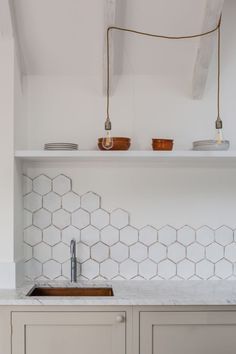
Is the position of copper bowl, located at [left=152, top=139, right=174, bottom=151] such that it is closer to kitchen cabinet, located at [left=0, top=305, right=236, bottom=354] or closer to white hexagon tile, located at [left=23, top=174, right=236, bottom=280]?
white hexagon tile, located at [left=23, top=174, right=236, bottom=280]

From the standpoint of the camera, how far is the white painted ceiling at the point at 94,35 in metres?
2.29

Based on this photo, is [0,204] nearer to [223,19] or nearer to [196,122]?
[196,122]

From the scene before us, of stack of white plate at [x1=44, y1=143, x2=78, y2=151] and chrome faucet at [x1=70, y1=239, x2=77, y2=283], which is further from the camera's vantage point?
chrome faucet at [x1=70, y1=239, x2=77, y2=283]

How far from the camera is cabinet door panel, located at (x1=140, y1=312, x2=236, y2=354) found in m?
2.07

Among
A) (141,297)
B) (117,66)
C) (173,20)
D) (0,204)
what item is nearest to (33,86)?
(117,66)

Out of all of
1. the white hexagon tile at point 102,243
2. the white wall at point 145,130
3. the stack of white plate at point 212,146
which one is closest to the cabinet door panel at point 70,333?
the white hexagon tile at point 102,243

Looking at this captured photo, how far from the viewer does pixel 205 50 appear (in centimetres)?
238

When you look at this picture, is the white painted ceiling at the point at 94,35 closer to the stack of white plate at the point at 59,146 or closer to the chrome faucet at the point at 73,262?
the stack of white plate at the point at 59,146

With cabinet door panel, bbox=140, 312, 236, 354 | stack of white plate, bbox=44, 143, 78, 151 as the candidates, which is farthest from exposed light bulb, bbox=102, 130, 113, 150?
cabinet door panel, bbox=140, 312, 236, 354

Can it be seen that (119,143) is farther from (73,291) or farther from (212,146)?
(73,291)

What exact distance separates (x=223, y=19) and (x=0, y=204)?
1922 mm

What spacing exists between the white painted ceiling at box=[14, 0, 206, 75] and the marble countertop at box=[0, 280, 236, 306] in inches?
57.7

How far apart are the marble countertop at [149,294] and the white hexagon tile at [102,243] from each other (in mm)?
92

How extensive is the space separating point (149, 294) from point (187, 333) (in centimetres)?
29
